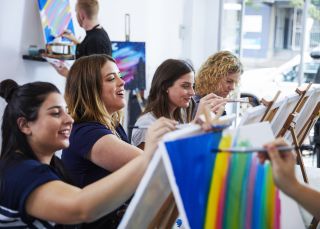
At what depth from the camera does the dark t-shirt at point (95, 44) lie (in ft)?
11.3

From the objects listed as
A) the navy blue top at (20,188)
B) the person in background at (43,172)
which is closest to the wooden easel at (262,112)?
the person in background at (43,172)

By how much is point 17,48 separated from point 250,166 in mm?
2644

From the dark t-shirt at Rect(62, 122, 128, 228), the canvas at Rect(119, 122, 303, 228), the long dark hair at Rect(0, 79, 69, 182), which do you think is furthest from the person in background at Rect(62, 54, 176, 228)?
the canvas at Rect(119, 122, 303, 228)

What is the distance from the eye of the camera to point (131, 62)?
498 cm

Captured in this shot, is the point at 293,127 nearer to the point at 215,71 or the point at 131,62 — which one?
the point at 215,71

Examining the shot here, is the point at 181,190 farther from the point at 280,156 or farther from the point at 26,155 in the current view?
the point at 26,155

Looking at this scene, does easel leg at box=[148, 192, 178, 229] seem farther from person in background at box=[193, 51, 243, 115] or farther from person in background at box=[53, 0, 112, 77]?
person in background at box=[53, 0, 112, 77]

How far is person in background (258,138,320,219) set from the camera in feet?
3.53

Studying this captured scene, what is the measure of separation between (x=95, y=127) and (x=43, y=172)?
48cm

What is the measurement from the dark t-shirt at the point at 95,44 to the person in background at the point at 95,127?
156 cm

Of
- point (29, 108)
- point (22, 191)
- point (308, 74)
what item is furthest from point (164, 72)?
point (308, 74)

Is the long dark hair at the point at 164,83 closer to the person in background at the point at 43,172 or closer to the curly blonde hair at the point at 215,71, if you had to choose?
the curly blonde hair at the point at 215,71

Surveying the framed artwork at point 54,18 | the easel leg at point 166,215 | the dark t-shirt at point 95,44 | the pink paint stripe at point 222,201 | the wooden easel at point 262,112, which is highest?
the framed artwork at point 54,18

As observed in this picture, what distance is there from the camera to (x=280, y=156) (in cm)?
108
